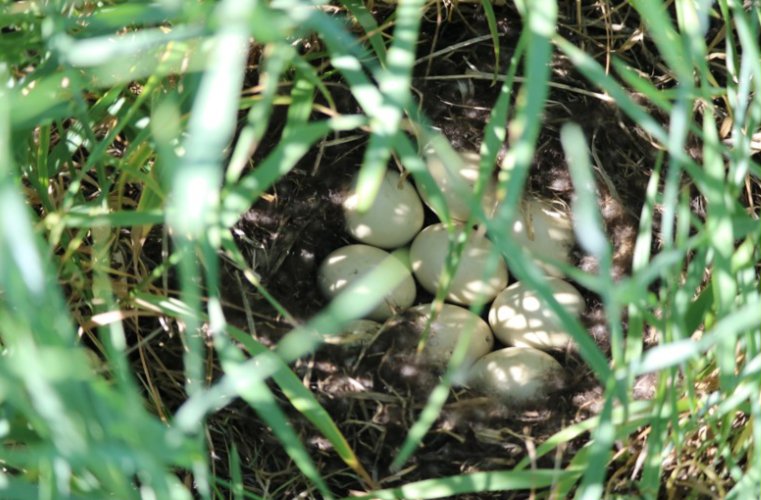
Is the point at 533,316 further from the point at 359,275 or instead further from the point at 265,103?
the point at 265,103

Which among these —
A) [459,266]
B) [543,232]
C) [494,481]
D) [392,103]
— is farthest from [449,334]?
[392,103]

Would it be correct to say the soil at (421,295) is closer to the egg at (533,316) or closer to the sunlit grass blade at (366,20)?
the egg at (533,316)

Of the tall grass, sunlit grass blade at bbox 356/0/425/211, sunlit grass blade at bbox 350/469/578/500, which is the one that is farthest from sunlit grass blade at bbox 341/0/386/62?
sunlit grass blade at bbox 350/469/578/500

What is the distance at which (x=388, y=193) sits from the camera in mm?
1251

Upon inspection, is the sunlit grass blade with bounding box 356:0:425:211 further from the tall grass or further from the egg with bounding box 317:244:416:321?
the egg with bounding box 317:244:416:321

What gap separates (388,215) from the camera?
125 cm

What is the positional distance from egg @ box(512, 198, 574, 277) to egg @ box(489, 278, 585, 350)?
45 mm

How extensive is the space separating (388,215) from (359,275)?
3.4 inches

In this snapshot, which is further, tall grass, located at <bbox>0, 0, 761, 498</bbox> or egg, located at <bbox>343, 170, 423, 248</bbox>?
egg, located at <bbox>343, 170, 423, 248</bbox>

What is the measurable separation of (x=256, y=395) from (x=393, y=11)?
2.26 ft

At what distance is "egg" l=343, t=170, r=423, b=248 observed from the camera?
4.10ft

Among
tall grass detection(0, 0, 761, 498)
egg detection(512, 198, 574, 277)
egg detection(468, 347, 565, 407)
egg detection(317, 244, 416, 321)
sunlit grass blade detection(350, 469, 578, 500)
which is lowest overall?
egg detection(468, 347, 565, 407)

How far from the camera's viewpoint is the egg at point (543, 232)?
1.26 metres

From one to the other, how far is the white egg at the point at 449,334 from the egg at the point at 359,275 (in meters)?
0.03
